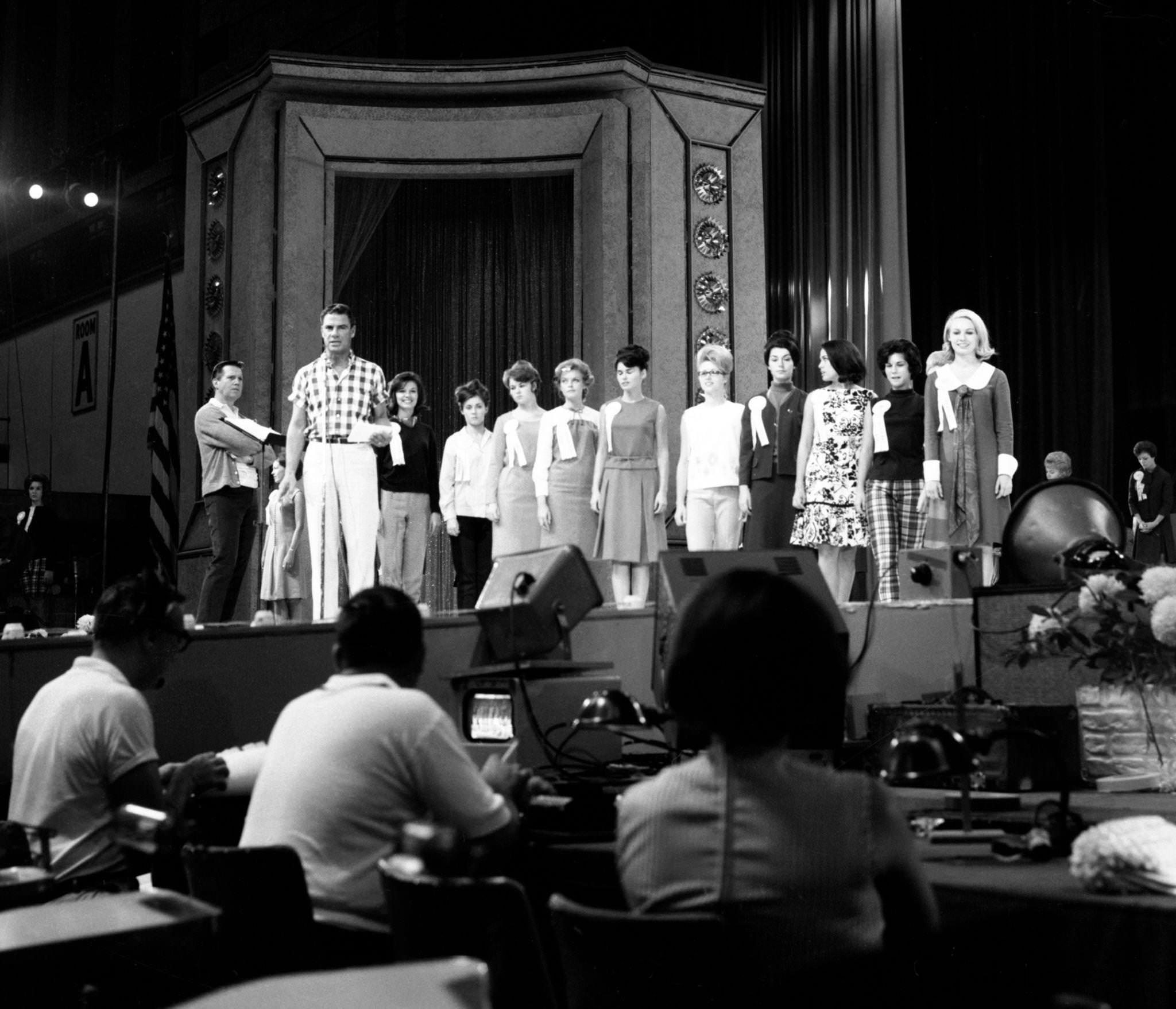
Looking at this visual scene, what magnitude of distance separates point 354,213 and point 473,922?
410 inches

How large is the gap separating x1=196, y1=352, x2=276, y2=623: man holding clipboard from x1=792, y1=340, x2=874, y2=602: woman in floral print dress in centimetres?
286

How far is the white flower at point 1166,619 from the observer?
329 cm

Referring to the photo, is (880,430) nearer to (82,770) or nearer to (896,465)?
(896,465)

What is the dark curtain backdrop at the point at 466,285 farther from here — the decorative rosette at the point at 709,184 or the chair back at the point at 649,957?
the chair back at the point at 649,957

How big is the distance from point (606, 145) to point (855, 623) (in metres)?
6.44

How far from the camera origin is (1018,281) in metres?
12.3

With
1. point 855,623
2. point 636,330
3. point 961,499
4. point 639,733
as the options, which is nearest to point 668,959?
point 639,733

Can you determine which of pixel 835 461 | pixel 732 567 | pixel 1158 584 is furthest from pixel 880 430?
pixel 1158 584

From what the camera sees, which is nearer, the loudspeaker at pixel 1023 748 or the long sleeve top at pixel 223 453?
the loudspeaker at pixel 1023 748

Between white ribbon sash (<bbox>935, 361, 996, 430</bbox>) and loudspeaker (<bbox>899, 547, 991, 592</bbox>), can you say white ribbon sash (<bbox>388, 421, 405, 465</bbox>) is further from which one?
loudspeaker (<bbox>899, 547, 991, 592</bbox>)

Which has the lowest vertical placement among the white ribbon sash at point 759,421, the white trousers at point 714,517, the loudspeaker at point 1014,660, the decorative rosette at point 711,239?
the loudspeaker at point 1014,660

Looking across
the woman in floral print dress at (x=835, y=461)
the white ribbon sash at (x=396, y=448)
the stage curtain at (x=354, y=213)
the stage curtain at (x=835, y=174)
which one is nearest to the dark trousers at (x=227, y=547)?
the white ribbon sash at (x=396, y=448)

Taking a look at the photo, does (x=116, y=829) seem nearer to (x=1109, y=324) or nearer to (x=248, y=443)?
(x=248, y=443)

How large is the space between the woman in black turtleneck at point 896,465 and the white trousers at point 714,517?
880 millimetres
